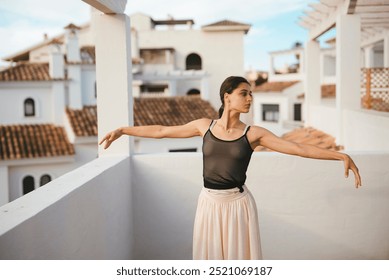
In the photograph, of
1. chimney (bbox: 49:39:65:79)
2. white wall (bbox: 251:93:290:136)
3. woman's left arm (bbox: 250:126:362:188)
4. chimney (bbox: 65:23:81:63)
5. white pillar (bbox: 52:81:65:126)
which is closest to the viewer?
woman's left arm (bbox: 250:126:362:188)

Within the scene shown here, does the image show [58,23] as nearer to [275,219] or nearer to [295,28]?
[295,28]

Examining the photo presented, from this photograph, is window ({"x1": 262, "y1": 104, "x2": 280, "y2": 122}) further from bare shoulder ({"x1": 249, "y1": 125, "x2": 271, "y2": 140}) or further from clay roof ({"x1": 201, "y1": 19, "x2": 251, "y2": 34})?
bare shoulder ({"x1": 249, "y1": 125, "x2": 271, "y2": 140})

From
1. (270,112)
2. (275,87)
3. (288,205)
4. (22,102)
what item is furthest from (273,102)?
(288,205)

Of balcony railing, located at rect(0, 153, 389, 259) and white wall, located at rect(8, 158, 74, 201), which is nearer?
balcony railing, located at rect(0, 153, 389, 259)

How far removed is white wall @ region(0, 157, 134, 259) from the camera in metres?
2.27

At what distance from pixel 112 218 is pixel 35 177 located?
13.1 meters

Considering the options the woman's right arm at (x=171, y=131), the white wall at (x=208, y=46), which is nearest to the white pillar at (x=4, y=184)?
the woman's right arm at (x=171, y=131)

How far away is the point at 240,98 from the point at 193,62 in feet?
92.6

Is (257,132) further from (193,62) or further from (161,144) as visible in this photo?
(193,62)

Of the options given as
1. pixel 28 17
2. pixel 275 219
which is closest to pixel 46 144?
pixel 28 17

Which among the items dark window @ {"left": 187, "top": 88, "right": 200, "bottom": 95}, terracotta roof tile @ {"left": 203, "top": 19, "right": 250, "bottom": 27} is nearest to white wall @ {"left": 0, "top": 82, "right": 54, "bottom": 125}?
dark window @ {"left": 187, "top": 88, "right": 200, "bottom": 95}

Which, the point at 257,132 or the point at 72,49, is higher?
the point at 72,49

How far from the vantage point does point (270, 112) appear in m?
29.0

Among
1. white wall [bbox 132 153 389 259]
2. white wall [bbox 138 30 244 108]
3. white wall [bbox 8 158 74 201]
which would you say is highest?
white wall [bbox 138 30 244 108]
